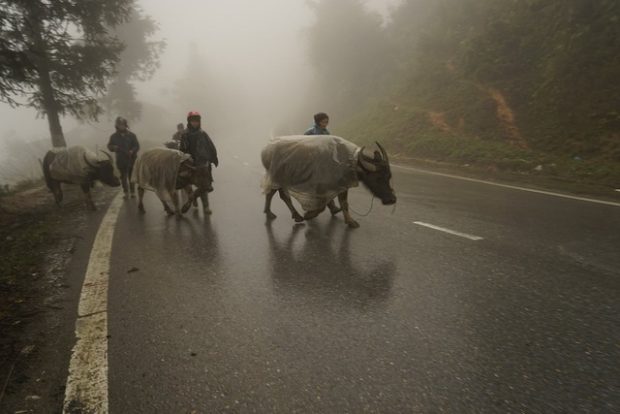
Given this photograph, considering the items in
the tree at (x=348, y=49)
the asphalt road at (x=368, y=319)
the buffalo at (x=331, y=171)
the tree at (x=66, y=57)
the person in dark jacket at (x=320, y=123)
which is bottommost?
the asphalt road at (x=368, y=319)

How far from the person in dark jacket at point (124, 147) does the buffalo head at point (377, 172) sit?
21.0 ft

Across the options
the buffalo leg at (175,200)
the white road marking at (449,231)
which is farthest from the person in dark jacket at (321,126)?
the buffalo leg at (175,200)

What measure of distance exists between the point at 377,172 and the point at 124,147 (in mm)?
6964

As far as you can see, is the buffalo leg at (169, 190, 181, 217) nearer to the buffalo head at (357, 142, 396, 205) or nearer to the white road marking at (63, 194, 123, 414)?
the white road marking at (63, 194, 123, 414)

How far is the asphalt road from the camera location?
2342 mm

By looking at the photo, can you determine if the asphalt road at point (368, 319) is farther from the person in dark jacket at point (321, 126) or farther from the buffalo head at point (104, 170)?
the buffalo head at point (104, 170)

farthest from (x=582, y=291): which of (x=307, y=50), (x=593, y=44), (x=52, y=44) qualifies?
(x=307, y=50)

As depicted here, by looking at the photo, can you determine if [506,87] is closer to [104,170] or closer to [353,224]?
[353,224]

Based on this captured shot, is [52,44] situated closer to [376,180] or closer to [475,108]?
[376,180]

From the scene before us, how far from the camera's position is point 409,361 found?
8.73 feet

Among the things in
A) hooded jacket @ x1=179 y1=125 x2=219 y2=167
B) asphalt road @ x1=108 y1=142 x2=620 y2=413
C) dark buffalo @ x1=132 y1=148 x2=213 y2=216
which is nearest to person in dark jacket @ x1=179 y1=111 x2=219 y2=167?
hooded jacket @ x1=179 y1=125 x2=219 y2=167

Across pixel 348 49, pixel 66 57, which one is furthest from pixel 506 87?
pixel 66 57

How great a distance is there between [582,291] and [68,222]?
774 cm

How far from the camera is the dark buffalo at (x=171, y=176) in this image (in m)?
7.55
